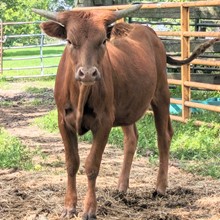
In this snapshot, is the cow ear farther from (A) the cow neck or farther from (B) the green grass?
(B) the green grass

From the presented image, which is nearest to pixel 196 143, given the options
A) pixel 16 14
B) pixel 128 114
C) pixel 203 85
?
pixel 203 85

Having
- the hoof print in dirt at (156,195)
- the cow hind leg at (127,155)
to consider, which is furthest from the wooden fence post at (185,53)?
the hoof print in dirt at (156,195)

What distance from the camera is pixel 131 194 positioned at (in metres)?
6.69

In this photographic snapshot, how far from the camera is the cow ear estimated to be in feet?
18.6

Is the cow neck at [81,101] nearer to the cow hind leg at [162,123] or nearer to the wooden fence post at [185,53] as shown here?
the cow hind leg at [162,123]

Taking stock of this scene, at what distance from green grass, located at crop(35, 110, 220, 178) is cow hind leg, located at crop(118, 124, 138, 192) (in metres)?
1.02

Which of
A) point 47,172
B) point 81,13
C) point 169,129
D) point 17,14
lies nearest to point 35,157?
point 47,172

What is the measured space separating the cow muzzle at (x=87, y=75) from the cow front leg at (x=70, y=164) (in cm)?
92

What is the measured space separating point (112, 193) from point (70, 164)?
35.5 inches

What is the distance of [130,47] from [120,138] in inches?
135

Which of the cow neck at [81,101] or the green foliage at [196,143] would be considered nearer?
the cow neck at [81,101]

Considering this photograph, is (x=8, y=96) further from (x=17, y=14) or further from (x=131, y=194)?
(x=17, y=14)

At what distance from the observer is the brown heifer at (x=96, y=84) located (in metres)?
5.33

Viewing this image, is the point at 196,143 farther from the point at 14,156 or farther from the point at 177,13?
the point at 177,13
